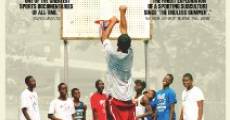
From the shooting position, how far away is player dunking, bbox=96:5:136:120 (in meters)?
8.70

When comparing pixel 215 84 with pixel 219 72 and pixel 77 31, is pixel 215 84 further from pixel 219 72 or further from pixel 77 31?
pixel 77 31

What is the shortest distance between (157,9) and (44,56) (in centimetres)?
3297

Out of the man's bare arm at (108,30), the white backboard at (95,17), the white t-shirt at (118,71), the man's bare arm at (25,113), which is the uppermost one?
the white backboard at (95,17)

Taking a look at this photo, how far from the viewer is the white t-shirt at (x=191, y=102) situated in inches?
485

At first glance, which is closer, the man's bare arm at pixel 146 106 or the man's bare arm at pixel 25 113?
the man's bare arm at pixel 25 113

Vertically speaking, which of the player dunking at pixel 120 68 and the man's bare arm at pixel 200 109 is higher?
→ the player dunking at pixel 120 68

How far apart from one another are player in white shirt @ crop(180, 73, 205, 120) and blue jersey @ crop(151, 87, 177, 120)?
2.38 feet

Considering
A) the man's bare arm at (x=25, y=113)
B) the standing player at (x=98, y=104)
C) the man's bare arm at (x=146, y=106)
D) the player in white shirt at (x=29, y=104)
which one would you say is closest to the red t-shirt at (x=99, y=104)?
the standing player at (x=98, y=104)

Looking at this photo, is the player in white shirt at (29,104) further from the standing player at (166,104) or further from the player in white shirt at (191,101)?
the player in white shirt at (191,101)

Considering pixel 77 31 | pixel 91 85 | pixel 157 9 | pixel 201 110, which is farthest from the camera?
pixel 91 85

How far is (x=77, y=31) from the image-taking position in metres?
14.4

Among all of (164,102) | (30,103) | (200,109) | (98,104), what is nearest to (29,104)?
(30,103)

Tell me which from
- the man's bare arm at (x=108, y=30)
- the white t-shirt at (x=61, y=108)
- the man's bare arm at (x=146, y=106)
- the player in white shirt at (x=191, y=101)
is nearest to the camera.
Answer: the man's bare arm at (x=108, y=30)

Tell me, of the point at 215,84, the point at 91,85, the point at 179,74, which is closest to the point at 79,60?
the point at 91,85
